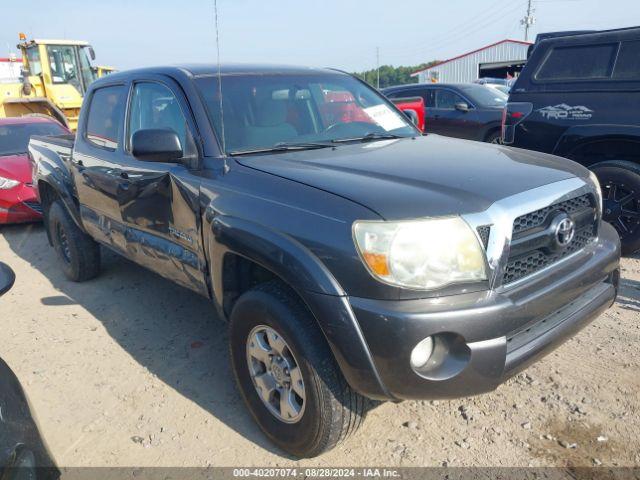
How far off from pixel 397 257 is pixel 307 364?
0.60m

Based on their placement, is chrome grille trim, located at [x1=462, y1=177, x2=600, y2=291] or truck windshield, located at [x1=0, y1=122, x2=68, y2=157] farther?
truck windshield, located at [x1=0, y1=122, x2=68, y2=157]

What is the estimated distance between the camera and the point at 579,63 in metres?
4.88

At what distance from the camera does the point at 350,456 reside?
248 cm

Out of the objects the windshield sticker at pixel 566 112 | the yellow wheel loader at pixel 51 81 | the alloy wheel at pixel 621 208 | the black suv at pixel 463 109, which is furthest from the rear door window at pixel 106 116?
the yellow wheel loader at pixel 51 81

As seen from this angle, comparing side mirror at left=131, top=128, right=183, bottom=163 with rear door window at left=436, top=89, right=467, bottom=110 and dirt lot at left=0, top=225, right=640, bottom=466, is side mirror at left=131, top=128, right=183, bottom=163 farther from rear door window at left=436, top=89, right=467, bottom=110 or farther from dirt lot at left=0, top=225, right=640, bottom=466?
rear door window at left=436, top=89, right=467, bottom=110

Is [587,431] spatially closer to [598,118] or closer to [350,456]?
[350,456]

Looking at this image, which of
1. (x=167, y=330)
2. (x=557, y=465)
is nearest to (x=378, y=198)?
(x=557, y=465)

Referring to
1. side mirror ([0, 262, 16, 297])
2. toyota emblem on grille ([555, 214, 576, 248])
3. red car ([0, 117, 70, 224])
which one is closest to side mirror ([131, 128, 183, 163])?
side mirror ([0, 262, 16, 297])

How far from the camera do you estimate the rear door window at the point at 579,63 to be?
4734mm

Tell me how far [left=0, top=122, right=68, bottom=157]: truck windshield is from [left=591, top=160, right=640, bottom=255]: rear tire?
23.3 ft

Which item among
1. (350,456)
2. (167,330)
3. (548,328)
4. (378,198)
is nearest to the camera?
(378,198)

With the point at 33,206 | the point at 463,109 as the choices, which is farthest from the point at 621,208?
the point at 33,206

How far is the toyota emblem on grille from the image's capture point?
7.61 feet

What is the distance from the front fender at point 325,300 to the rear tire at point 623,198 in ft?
11.1
